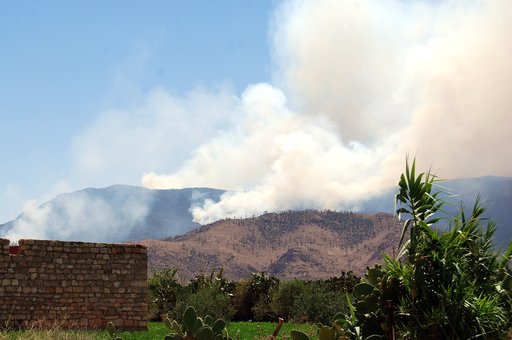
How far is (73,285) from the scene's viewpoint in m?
20.3

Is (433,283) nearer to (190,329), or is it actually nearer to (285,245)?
(190,329)

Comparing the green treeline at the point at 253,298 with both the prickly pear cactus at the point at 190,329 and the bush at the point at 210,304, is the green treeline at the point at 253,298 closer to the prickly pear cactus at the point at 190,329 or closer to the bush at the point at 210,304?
the bush at the point at 210,304

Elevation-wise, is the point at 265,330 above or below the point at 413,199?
below

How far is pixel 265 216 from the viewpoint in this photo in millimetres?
116875

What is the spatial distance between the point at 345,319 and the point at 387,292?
0.52 m

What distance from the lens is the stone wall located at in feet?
64.5

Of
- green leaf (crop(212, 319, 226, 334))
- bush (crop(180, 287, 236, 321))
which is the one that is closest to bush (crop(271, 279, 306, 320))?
bush (crop(180, 287, 236, 321))

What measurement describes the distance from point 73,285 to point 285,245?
8424 cm

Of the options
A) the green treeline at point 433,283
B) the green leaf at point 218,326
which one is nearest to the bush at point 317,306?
the green treeline at point 433,283

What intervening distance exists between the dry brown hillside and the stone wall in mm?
60208

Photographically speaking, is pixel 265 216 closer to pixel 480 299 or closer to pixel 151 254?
pixel 151 254

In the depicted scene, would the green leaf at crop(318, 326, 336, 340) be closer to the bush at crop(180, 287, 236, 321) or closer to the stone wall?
the stone wall

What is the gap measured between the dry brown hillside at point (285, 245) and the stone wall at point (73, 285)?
60208 millimetres

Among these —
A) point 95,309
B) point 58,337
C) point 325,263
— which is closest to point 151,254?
point 325,263
